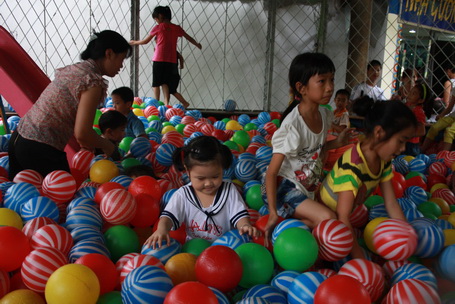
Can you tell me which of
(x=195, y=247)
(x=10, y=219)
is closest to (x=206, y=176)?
(x=195, y=247)

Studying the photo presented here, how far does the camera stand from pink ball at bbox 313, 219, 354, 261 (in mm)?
1263

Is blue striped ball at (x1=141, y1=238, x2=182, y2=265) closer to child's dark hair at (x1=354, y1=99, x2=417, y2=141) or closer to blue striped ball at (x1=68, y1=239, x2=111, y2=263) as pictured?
blue striped ball at (x1=68, y1=239, x2=111, y2=263)

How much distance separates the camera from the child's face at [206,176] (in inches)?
54.6

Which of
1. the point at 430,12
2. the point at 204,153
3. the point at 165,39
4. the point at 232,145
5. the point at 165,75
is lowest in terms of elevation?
the point at 232,145

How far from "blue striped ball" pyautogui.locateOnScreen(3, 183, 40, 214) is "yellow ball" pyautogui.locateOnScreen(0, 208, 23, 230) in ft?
0.41

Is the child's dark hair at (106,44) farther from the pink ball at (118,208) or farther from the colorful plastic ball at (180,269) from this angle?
the colorful plastic ball at (180,269)

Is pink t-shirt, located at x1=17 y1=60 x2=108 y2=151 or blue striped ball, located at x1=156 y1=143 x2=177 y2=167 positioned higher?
pink t-shirt, located at x1=17 y1=60 x2=108 y2=151

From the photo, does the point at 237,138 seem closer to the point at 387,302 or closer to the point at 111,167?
the point at 111,167

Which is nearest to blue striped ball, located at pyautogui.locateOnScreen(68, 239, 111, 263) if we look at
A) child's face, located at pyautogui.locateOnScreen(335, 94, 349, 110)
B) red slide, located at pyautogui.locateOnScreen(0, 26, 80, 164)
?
red slide, located at pyautogui.locateOnScreen(0, 26, 80, 164)

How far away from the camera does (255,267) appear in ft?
3.99

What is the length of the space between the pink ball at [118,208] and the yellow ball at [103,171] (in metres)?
0.49

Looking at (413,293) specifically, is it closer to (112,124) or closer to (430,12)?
(112,124)

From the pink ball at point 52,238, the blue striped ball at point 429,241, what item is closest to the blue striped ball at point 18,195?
the pink ball at point 52,238

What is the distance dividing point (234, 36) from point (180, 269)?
463 cm
